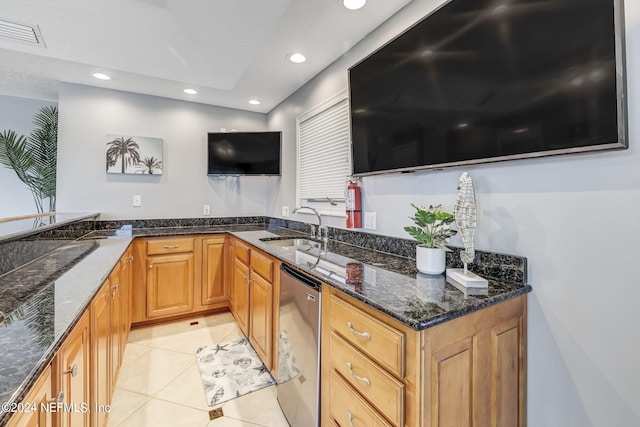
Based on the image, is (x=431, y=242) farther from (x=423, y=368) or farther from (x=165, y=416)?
(x=165, y=416)

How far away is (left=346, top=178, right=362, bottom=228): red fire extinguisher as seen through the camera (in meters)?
2.05

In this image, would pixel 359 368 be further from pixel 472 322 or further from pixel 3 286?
pixel 3 286

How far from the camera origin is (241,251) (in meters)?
2.54

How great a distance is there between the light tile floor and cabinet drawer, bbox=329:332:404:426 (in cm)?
80

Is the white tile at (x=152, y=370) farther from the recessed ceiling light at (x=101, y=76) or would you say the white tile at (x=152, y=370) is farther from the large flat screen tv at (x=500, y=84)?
the recessed ceiling light at (x=101, y=76)

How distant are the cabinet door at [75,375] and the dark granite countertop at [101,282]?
10 centimetres

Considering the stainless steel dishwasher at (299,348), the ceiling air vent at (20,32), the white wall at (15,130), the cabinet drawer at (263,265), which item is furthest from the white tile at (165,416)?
the white wall at (15,130)

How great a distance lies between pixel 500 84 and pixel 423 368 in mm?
1119

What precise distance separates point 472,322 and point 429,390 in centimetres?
29

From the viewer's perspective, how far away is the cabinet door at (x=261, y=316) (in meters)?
1.92

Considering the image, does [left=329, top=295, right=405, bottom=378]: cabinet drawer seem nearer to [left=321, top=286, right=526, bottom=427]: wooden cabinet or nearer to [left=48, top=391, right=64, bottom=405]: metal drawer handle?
[left=321, top=286, right=526, bottom=427]: wooden cabinet

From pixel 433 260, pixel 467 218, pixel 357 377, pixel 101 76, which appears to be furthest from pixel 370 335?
pixel 101 76

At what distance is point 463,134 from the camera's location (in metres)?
1.32

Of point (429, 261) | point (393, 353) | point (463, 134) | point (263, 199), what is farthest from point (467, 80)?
point (263, 199)
